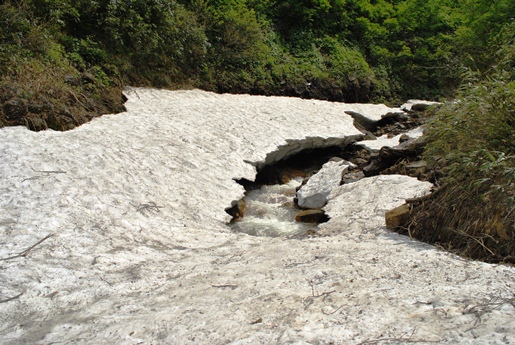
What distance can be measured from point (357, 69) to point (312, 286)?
17327 millimetres

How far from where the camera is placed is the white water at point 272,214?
639 centimetres

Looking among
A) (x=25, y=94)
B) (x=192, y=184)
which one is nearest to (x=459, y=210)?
(x=192, y=184)

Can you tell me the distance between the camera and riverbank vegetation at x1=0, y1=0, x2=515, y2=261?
4324 millimetres

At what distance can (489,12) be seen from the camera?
16609mm

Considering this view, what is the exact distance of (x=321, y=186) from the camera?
25.5 ft

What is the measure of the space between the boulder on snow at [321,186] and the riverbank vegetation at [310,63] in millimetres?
2116

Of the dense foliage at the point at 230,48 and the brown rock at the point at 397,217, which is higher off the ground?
the dense foliage at the point at 230,48

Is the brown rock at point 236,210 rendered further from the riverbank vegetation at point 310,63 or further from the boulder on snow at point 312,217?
the riverbank vegetation at point 310,63

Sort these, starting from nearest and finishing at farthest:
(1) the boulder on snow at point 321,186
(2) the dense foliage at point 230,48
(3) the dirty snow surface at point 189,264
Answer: (3) the dirty snow surface at point 189,264 → (1) the boulder on snow at point 321,186 → (2) the dense foliage at point 230,48

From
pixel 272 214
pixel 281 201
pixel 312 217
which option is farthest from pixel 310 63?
pixel 312 217

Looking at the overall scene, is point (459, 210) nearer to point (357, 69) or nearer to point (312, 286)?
point (312, 286)

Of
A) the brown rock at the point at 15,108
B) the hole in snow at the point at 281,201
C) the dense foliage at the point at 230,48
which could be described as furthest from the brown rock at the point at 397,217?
the brown rock at the point at 15,108

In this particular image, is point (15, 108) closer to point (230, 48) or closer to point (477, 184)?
point (477, 184)

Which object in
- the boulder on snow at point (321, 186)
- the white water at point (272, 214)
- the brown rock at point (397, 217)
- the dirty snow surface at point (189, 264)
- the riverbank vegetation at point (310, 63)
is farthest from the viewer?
the boulder on snow at point (321, 186)
